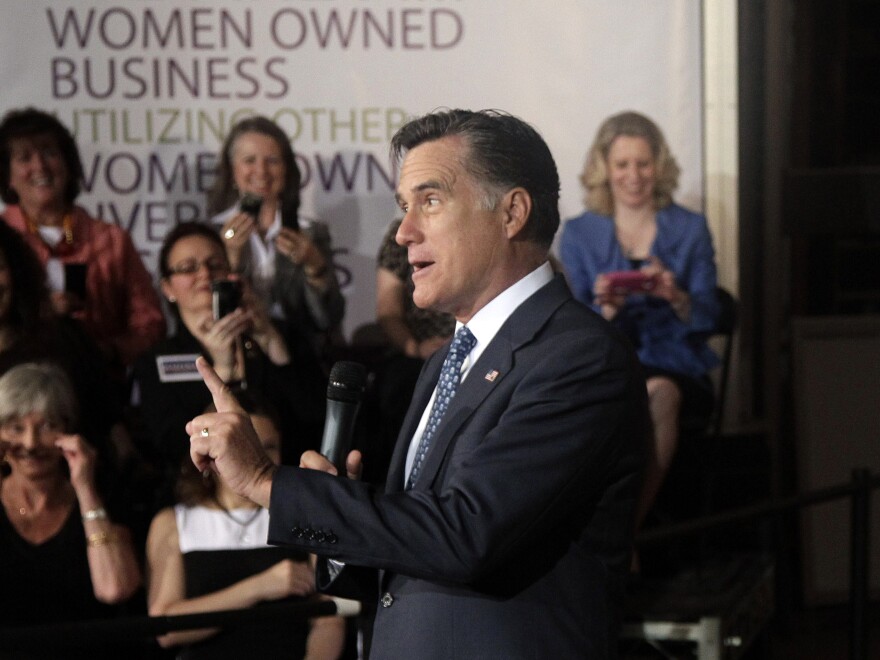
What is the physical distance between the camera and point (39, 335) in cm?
446

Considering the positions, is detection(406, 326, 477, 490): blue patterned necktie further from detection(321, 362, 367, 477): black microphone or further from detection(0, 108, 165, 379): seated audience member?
detection(0, 108, 165, 379): seated audience member

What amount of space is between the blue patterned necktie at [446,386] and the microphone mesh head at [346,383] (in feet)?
0.49

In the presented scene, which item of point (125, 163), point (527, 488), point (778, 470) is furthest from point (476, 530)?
point (778, 470)

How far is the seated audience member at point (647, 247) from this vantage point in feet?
17.5

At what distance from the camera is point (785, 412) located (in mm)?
7297

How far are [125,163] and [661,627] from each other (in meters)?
2.63

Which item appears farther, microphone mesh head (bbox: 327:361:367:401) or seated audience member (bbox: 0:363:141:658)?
seated audience member (bbox: 0:363:141:658)

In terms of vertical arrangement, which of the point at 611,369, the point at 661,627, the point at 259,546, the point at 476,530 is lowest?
the point at 661,627

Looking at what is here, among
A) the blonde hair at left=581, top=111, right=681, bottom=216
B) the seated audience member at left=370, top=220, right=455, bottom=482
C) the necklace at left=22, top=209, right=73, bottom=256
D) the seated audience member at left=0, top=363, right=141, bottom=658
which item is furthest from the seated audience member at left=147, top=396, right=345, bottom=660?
the blonde hair at left=581, top=111, right=681, bottom=216

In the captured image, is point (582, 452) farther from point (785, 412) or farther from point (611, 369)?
point (785, 412)

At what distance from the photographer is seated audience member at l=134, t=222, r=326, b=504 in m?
4.61

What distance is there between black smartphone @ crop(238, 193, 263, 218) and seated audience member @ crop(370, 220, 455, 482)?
0.50 meters

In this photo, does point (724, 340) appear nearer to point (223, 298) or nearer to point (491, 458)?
Result: point (223, 298)

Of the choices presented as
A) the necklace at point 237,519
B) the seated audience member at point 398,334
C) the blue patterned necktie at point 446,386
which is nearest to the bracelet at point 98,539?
the necklace at point 237,519
